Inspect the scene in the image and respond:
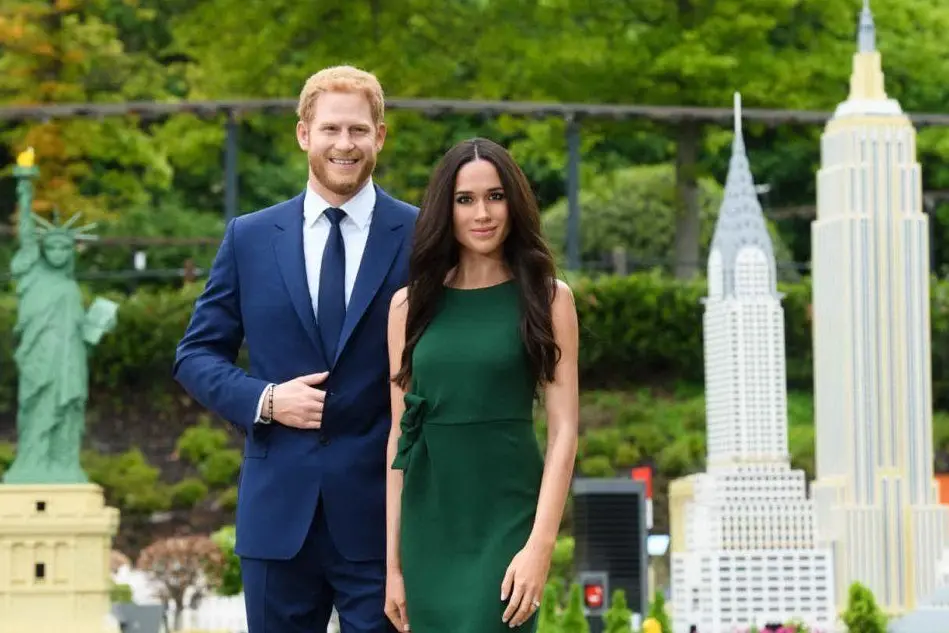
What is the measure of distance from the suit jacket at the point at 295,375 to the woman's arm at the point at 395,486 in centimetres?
13

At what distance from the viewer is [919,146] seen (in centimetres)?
2620

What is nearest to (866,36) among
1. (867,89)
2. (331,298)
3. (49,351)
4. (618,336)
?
(867,89)

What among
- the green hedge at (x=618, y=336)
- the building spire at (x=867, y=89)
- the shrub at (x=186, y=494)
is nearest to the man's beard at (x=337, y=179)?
the building spire at (x=867, y=89)

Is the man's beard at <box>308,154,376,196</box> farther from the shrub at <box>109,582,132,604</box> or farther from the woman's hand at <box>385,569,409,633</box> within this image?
the shrub at <box>109,582,132,604</box>

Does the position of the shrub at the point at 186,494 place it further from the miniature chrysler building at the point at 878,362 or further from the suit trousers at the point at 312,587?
the suit trousers at the point at 312,587

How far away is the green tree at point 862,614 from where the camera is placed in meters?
14.3

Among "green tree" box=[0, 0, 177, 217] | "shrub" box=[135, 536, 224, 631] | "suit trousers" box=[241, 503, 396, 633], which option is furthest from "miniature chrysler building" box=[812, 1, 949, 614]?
"suit trousers" box=[241, 503, 396, 633]

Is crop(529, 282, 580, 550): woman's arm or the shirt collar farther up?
the shirt collar

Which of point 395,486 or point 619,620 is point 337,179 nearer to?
point 395,486

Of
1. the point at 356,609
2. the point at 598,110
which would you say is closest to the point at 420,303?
the point at 356,609

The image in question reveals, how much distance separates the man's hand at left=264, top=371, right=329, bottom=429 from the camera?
424 centimetres

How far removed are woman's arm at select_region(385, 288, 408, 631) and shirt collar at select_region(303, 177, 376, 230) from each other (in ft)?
0.98

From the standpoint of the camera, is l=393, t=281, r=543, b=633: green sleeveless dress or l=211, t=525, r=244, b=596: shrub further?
l=211, t=525, r=244, b=596: shrub

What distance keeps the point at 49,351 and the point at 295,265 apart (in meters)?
11.6
